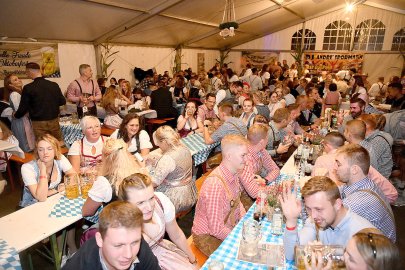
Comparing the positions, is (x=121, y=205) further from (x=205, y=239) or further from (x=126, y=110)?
(x=126, y=110)

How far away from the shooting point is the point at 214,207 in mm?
2006

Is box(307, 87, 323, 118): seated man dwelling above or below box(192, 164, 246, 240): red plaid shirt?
above

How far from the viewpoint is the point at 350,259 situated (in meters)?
1.25

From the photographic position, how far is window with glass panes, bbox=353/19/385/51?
Result: 12.5 m

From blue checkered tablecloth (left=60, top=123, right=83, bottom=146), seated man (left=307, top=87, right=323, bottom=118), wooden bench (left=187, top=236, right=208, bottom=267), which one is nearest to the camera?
wooden bench (left=187, top=236, right=208, bottom=267)

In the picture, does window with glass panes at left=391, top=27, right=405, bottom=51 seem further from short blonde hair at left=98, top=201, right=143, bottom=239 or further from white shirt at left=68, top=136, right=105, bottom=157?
short blonde hair at left=98, top=201, right=143, bottom=239

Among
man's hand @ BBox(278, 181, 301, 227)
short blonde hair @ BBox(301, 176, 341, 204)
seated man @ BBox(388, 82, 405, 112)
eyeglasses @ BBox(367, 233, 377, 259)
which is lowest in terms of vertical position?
man's hand @ BBox(278, 181, 301, 227)

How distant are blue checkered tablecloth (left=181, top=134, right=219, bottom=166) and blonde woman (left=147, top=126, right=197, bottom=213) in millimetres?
1028

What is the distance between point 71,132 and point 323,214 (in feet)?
14.5

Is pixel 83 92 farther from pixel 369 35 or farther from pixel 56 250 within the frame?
pixel 369 35

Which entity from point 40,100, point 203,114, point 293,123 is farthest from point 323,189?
point 40,100

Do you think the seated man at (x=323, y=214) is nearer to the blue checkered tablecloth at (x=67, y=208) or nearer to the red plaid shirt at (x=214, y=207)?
the red plaid shirt at (x=214, y=207)

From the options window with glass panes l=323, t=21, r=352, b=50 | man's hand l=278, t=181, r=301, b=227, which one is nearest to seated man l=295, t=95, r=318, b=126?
man's hand l=278, t=181, r=301, b=227

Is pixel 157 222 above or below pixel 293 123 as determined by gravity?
below
